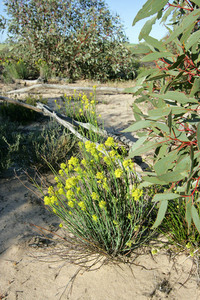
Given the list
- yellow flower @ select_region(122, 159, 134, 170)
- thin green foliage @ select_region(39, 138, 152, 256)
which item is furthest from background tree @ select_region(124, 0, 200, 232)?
thin green foliage @ select_region(39, 138, 152, 256)

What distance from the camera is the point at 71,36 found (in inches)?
363

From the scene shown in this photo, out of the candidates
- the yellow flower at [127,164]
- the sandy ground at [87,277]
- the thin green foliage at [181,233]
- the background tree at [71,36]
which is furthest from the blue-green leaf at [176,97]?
the background tree at [71,36]

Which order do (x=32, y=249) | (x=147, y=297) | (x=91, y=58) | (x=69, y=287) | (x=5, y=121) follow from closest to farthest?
(x=147, y=297) → (x=69, y=287) → (x=32, y=249) → (x=5, y=121) → (x=91, y=58)

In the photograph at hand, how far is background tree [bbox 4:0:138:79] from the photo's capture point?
905cm

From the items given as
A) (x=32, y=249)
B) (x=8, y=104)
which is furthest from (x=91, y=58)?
(x=32, y=249)

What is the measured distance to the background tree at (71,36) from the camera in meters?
9.05

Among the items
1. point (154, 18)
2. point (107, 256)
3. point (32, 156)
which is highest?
point (154, 18)

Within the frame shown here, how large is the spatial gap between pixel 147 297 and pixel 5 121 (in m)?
3.92

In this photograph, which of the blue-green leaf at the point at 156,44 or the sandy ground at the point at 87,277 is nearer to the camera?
the blue-green leaf at the point at 156,44

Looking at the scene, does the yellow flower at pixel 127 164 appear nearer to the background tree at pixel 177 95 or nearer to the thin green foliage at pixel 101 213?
the thin green foliage at pixel 101 213

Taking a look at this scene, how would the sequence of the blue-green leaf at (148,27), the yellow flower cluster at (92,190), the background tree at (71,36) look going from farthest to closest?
the background tree at (71,36) < the yellow flower cluster at (92,190) < the blue-green leaf at (148,27)

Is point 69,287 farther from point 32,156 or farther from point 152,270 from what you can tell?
point 32,156

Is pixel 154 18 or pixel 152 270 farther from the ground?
pixel 154 18

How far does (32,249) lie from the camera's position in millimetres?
2240
